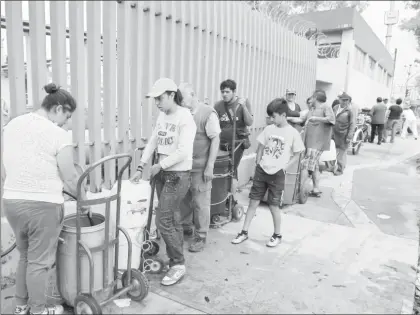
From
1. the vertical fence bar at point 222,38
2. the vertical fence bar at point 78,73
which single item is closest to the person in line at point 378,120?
the vertical fence bar at point 222,38

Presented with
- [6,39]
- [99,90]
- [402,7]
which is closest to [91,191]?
[99,90]

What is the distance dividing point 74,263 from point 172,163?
1.05m

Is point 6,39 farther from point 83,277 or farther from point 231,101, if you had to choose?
point 231,101

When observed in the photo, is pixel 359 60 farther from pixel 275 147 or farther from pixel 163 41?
pixel 163 41

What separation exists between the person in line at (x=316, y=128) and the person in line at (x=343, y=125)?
3.81 ft

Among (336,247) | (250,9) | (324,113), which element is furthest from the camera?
(324,113)

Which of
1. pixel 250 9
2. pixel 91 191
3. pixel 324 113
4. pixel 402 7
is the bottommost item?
pixel 91 191

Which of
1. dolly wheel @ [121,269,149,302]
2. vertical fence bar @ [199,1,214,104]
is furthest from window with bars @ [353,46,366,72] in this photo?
dolly wheel @ [121,269,149,302]

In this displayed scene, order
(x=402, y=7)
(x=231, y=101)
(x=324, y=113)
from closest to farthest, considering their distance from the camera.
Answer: (x=402, y=7) < (x=231, y=101) < (x=324, y=113)

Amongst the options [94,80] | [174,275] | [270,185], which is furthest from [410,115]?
[94,80]

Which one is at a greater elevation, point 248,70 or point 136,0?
point 136,0

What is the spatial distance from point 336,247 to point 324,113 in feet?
8.00

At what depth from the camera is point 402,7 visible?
325 cm

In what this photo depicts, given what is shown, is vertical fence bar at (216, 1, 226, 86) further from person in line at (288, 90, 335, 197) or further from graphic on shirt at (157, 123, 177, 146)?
graphic on shirt at (157, 123, 177, 146)
